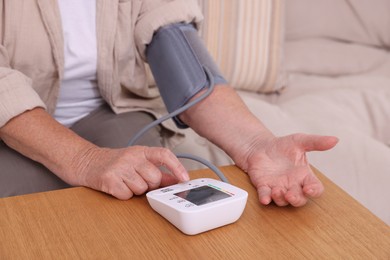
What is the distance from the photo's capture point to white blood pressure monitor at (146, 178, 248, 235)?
2.12 feet

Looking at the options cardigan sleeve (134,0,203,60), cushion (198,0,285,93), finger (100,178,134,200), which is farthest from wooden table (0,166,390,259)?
cushion (198,0,285,93)

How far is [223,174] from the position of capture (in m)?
0.82

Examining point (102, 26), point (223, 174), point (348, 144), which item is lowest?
point (348, 144)

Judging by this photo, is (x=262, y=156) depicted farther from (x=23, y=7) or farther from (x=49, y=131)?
(x=23, y=7)

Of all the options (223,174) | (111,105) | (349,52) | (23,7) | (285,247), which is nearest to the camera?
(285,247)

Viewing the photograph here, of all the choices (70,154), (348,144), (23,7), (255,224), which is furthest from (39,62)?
(348,144)

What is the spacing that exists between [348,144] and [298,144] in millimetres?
383

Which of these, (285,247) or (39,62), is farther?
(39,62)

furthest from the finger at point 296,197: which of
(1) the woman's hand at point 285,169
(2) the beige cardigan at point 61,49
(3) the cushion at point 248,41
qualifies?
(3) the cushion at point 248,41

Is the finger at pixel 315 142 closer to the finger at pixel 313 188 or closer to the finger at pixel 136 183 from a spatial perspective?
the finger at pixel 313 188

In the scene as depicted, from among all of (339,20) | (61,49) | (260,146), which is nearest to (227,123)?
(260,146)

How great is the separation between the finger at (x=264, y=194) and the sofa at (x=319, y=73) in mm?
324

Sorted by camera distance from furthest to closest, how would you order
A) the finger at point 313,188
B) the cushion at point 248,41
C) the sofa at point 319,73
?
1. the cushion at point 248,41
2. the sofa at point 319,73
3. the finger at point 313,188

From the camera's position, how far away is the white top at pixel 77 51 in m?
1.01
